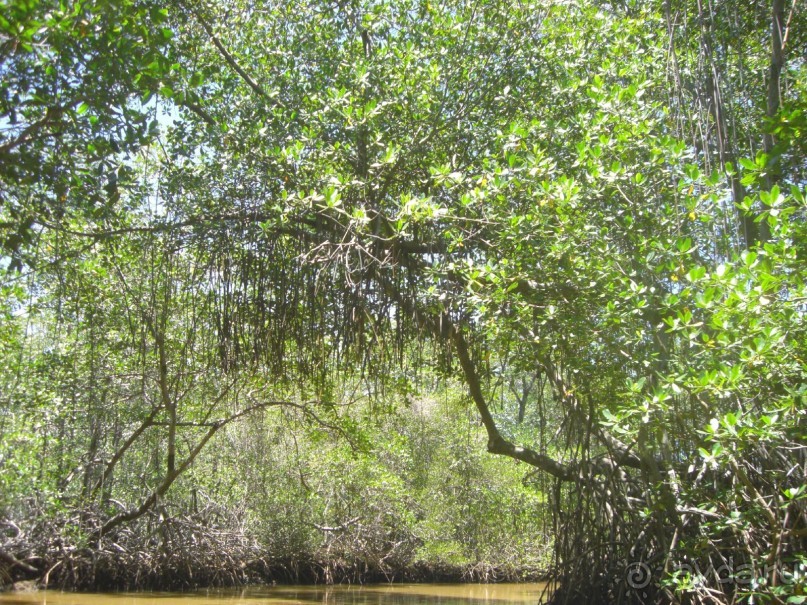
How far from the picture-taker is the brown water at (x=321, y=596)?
8656 mm

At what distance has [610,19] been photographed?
5773 mm

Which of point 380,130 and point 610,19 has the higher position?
point 610,19

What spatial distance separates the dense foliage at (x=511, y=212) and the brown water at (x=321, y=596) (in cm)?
293

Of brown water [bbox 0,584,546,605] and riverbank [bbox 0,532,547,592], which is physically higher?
riverbank [bbox 0,532,547,592]

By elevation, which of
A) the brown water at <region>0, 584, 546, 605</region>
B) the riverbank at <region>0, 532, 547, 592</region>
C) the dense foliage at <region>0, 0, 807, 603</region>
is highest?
the dense foliage at <region>0, 0, 807, 603</region>

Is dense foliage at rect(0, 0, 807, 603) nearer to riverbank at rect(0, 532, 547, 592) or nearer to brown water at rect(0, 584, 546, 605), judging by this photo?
brown water at rect(0, 584, 546, 605)

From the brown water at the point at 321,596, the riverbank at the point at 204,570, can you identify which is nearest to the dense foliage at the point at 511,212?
the brown water at the point at 321,596

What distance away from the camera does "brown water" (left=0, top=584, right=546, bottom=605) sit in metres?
8.66

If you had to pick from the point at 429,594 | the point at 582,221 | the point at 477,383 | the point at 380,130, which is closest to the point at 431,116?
the point at 380,130

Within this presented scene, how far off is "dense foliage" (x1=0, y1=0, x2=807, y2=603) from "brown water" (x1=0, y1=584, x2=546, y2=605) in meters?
2.93

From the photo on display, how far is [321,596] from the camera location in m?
10.5

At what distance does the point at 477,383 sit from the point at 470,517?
8167 mm

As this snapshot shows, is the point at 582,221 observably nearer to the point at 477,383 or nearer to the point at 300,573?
the point at 477,383

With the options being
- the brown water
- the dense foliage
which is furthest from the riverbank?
the dense foliage
